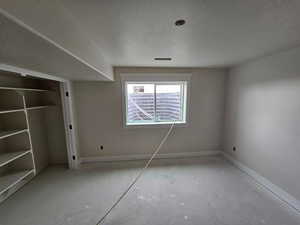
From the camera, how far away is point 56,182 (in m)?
2.55

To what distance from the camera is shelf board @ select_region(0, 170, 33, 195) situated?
191 centimetres

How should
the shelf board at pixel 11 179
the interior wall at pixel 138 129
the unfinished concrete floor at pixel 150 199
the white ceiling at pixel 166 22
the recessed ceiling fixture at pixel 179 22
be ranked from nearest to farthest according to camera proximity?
the white ceiling at pixel 166 22
the recessed ceiling fixture at pixel 179 22
the unfinished concrete floor at pixel 150 199
the shelf board at pixel 11 179
the interior wall at pixel 138 129

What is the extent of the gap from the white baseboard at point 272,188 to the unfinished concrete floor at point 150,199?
11 centimetres

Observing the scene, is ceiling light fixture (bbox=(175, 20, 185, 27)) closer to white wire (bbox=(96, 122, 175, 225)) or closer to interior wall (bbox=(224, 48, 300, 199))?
interior wall (bbox=(224, 48, 300, 199))

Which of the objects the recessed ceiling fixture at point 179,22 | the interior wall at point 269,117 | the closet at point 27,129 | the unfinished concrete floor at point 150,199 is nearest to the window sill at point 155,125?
the unfinished concrete floor at point 150,199

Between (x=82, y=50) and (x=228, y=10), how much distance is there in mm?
1262

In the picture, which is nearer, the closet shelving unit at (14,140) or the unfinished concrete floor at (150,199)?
the unfinished concrete floor at (150,199)

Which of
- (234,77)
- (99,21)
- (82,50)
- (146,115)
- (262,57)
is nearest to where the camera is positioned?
(99,21)

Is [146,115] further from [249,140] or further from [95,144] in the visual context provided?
[249,140]

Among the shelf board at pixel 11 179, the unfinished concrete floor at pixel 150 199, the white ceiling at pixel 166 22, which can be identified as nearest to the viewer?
the white ceiling at pixel 166 22

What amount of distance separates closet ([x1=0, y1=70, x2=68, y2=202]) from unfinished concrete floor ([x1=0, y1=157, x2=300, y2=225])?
331 millimetres

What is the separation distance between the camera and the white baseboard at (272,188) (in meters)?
1.94

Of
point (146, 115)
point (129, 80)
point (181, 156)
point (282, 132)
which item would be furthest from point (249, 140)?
point (129, 80)

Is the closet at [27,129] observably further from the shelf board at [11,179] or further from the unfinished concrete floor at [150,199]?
the unfinished concrete floor at [150,199]
